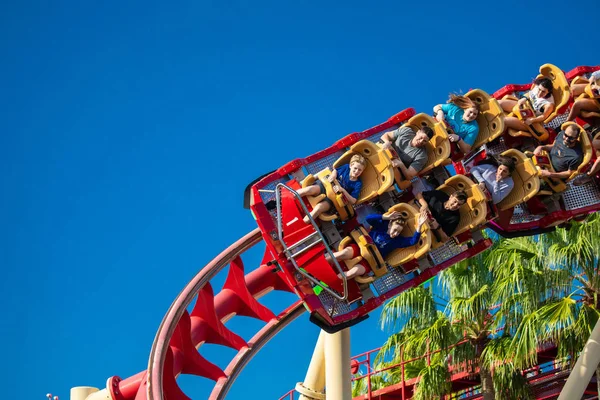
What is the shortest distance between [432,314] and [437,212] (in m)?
3.34

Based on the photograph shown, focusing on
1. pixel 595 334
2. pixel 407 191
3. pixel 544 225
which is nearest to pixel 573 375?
pixel 595 334

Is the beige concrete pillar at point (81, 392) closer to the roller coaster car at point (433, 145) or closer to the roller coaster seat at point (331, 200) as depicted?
the roller coaster seat at point (331, 200)

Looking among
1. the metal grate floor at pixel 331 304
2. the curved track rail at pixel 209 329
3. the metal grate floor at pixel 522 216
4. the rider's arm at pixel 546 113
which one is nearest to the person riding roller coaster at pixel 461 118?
the rider's arm at pixel 546 113

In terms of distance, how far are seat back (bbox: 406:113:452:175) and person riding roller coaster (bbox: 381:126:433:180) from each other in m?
0.04

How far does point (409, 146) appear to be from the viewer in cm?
1108

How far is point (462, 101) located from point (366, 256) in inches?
67.9

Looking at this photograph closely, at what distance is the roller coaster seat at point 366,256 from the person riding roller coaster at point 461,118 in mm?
1236

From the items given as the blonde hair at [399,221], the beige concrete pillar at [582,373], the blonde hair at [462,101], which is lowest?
the beige concrete pillar at [582,373]

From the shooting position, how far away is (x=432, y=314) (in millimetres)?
14031

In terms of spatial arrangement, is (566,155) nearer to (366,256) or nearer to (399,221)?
(399,221)

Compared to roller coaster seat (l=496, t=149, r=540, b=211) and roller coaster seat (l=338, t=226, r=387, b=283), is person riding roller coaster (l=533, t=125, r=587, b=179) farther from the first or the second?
roller coaster seat (l=338, t=226, r=387, b=283)

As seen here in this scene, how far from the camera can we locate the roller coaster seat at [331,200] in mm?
10664

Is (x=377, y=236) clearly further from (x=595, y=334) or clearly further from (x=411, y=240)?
(x=595, y=334)

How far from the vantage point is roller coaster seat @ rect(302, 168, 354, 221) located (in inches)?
420
